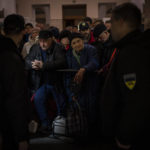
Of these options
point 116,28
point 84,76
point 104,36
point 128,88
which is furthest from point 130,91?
point 104,36

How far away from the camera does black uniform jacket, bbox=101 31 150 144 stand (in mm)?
1276


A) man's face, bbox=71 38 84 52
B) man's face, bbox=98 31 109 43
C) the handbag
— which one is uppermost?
man's face, bbox=98 31 109 43

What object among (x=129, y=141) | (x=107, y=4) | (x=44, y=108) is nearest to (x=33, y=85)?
(x=44, y=108)

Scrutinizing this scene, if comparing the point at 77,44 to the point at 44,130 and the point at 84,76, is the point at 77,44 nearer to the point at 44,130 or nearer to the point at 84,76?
the point at 84,76

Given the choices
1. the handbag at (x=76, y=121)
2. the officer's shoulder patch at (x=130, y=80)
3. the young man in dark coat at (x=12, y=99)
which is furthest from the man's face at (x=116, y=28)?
the handbag at (x=76, y=121)

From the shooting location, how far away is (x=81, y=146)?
290 cm

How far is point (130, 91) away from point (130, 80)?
0.08 meters

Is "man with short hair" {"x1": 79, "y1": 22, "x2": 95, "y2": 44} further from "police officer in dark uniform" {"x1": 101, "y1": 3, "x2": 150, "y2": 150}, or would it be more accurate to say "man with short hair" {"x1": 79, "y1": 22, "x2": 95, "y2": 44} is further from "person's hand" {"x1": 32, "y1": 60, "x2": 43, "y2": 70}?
"police officer in dark uniform" {"x1": 101, "y1": 3, "x2": 150, "y2": 150}

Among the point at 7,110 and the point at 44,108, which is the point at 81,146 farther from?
the point at 7,110

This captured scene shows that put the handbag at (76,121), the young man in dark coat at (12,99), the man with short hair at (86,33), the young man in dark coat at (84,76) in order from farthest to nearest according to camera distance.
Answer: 1. the man with short hair at (86,33)
2. the young man in dark coat at (84,76)
3. the handbag at (76,121)
4. the young man in dark coat at (12,99)

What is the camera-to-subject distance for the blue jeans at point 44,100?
130 inches

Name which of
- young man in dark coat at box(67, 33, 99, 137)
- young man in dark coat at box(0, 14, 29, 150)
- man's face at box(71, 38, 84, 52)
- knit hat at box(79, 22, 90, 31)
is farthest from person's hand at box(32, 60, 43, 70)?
young man in dark coat at box(0, 14, 29, 150)

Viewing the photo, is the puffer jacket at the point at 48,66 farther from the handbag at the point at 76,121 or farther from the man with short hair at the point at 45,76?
the handbag at the point at 76,121

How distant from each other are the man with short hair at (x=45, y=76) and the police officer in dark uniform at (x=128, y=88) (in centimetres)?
188
